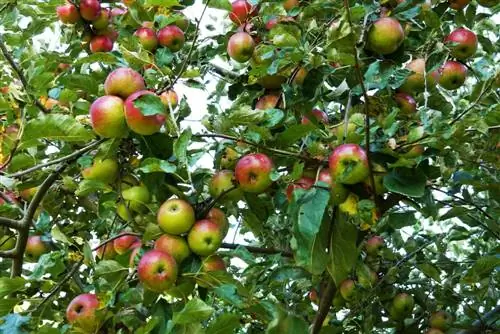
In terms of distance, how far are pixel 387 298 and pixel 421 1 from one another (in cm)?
133

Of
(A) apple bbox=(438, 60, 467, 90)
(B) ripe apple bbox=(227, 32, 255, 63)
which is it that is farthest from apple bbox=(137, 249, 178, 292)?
(A) apple bbox=(438, 60, 467, 90)

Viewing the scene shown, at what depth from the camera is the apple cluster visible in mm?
2520

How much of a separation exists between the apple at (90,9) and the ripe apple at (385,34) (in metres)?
1.18

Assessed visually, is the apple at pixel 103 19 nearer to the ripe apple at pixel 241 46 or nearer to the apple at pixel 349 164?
the ripe apple at pixel 241 46

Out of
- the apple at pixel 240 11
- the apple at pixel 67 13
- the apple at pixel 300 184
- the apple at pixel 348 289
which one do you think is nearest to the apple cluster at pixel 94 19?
the apple at pixel 67 13

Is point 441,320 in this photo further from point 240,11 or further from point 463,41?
point 240,11

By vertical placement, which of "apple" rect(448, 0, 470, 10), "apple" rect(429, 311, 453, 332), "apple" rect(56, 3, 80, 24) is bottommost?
"apple" rect(429, 311, 453, 332)

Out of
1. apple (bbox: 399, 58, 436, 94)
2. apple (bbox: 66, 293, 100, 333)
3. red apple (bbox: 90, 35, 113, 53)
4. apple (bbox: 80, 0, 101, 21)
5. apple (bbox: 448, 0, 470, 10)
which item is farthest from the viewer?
red apple (bbox: 90, 35, 113, 53)

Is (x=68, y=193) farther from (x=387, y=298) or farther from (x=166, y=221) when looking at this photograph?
(x=387, y=298)

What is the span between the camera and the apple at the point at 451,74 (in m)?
2.06

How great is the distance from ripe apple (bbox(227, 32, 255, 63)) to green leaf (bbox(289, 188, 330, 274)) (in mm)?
691

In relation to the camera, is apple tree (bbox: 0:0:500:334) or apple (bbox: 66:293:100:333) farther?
apple (bbox: 66:293:100:333)

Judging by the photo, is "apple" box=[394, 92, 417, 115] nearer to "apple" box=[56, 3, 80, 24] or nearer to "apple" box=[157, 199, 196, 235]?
"apple" box=[157, 199, 196, 235]

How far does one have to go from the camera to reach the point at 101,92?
1.92m
